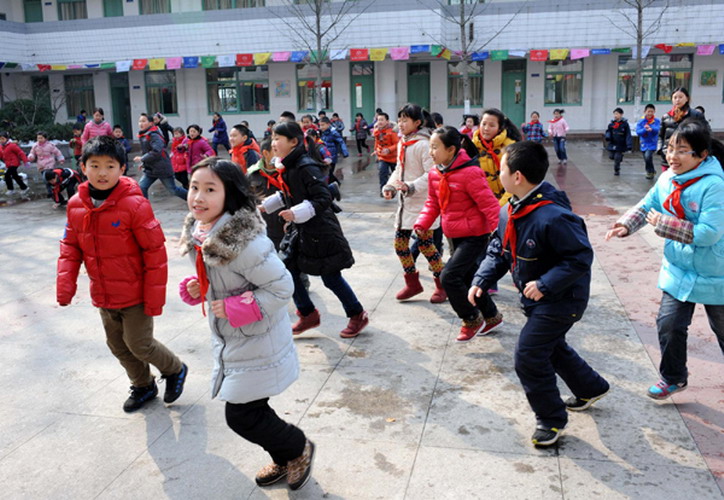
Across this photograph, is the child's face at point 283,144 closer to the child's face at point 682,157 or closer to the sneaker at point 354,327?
the sneaker at point 354,327

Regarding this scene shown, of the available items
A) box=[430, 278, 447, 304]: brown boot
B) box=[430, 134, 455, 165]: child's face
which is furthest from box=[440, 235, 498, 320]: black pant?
box=[430, 278, 447, 304]: brown boot

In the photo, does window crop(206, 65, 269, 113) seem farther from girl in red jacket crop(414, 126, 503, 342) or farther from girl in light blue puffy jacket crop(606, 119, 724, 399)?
girl in light blue puffy jacket crop(606, 119, 724, 399)

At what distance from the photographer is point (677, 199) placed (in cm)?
381

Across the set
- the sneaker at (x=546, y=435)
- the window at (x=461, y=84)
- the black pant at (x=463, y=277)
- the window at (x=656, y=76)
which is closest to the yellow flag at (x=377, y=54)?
the window at (x=461, y=84)

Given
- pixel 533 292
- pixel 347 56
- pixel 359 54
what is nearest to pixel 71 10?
pixel 347 56

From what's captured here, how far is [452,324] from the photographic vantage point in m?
5.50

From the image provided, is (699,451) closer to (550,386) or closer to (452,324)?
(550,386)

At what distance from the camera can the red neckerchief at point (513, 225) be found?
341 cm

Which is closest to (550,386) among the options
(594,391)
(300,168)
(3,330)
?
(594,391)

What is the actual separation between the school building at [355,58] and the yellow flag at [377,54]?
0.03 meters

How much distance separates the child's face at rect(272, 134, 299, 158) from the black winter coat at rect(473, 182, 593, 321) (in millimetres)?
1892

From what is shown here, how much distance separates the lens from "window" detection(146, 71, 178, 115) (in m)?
26.5

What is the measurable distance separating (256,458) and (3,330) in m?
3.37

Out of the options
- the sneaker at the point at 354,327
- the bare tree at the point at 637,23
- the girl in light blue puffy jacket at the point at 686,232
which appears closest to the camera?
the girl in light blue puffy jacket at the point at 686,232
